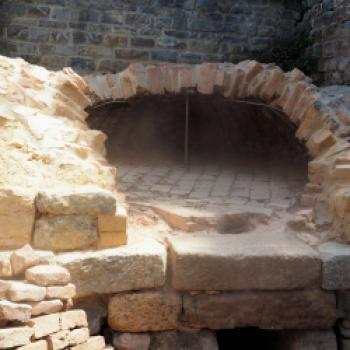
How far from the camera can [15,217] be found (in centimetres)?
276

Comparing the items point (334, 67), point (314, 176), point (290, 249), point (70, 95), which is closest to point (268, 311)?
point (290, 249)

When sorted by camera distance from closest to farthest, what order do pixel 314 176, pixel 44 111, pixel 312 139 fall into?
pixel 44 111 < pixel 314 176 < pixel 312 139

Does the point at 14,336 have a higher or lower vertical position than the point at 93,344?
higher

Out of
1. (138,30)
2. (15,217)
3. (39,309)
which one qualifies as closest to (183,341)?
(39,309)

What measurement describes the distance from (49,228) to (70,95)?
183 cm

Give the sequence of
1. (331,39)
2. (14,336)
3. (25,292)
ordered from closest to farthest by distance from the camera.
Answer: (14,336)
(25,292)
(331,39)

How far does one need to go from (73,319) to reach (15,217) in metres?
0.64

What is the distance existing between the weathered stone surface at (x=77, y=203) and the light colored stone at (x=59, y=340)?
664 millimetres

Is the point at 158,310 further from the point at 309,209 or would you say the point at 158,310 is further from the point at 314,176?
the point at 314,176

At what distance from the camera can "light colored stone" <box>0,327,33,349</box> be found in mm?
2275

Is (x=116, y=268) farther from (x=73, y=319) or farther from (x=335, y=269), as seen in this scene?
(x=335, y=269)

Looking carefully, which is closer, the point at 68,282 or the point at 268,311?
the point at 68,282

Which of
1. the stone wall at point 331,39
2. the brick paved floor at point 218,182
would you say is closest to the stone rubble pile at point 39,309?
the brick paved floor at point 218,182

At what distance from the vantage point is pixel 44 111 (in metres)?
3.77
